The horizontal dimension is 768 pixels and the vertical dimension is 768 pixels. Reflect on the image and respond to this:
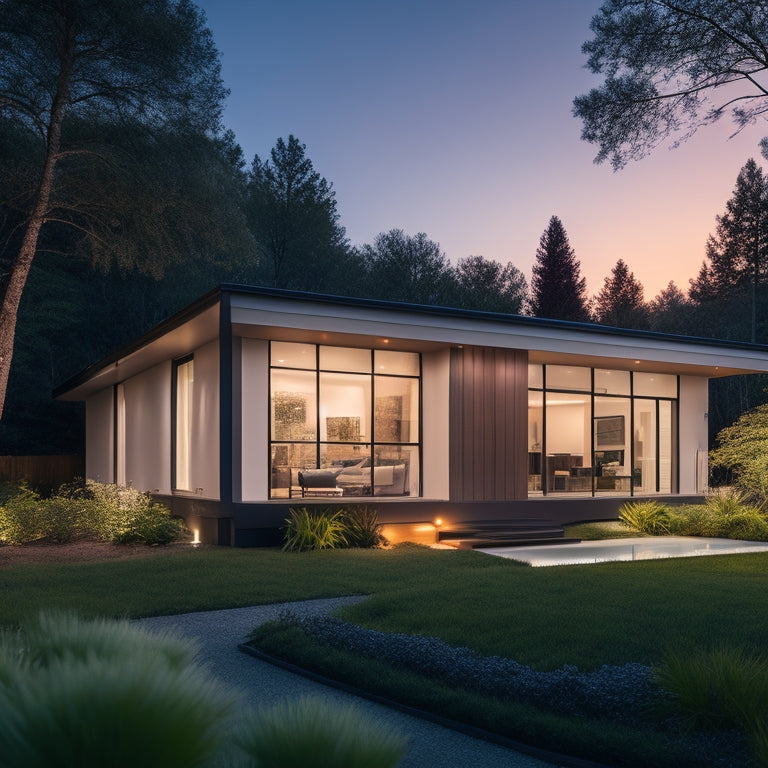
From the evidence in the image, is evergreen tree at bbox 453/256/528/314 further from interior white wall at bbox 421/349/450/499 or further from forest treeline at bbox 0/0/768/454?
interior white wall at bbox 421/349/450/499

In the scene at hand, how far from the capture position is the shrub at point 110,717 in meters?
2.13

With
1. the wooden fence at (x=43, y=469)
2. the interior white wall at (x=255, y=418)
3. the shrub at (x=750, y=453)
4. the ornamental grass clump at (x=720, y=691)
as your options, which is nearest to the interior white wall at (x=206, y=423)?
the interior white wall at (x=255, y=418)

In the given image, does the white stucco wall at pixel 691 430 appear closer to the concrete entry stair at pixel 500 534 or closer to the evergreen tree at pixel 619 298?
the concrete entry stair at pixel 500 534

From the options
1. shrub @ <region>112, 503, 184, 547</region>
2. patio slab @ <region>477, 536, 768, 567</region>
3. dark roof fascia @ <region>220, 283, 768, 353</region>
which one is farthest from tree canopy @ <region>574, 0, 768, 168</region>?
shrub @ <region>112, 503, 184, 547</region>

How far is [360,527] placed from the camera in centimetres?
1262

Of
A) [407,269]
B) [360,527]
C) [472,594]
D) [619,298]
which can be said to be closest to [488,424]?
[360,527]

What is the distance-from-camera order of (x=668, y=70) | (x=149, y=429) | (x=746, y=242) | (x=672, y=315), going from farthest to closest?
(x=672, y=315), (x=746, y=242), (x=149, y=429), (x=668, y=70)

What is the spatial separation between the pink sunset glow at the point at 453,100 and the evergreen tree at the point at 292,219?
0.98 metres

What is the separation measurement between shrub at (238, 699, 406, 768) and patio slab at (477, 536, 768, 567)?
28.7 feet

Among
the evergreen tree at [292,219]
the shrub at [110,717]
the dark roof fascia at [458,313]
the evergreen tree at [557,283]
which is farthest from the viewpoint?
the evergreen tree at [557,283]

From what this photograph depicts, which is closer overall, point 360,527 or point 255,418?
point 360,527

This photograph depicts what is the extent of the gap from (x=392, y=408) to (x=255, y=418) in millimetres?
2511

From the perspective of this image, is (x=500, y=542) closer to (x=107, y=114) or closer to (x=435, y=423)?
(x=435, y=423)

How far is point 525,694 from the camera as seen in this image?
463cm
